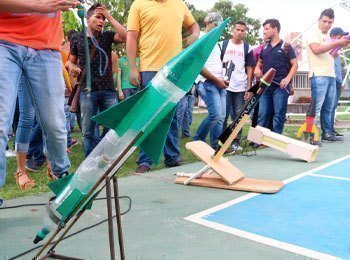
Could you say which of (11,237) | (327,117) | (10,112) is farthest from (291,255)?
(327,117)

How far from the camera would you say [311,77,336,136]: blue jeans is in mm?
6820

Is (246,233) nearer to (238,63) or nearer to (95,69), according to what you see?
(95,69)

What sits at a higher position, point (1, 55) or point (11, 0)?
point (11, 0)

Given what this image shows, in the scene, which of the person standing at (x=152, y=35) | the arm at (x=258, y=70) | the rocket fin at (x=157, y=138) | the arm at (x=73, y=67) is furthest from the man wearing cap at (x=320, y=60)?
the rocket fin at (x=157, y=138)

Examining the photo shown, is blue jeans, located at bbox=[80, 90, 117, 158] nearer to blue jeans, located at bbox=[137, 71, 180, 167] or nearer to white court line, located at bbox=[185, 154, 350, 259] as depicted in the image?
blue jeans, located at bbox=[137, 71, 180, 167]

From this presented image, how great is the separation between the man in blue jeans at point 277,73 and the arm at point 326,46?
46 centimetres

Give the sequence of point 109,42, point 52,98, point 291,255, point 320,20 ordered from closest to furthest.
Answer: point 291,255 < point 52,98 < point 109,42 < point 320,20

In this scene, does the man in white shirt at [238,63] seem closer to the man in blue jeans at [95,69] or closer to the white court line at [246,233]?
the man in blue jeans at [95,69]

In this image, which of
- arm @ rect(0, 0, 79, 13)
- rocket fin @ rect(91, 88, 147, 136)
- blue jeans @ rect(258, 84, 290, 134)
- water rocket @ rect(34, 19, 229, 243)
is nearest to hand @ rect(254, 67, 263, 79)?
blue jeans @ rect(258, 84, 290, 134)

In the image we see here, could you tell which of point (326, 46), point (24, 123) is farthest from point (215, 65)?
point (24, 123)

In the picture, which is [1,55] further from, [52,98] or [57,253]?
[57,253]

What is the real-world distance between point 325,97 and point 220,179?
3.99 m

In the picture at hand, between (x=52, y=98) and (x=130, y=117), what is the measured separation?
1.14m

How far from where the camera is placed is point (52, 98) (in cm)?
276
